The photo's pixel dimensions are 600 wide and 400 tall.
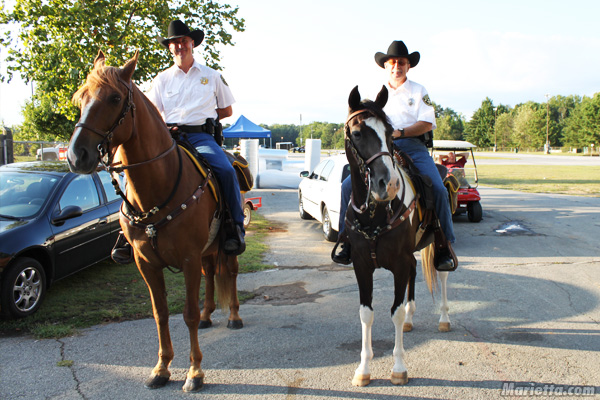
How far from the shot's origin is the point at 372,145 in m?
3.46

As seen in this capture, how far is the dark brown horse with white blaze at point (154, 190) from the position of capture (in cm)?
319

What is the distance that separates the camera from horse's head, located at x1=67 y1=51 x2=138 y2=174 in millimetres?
2928

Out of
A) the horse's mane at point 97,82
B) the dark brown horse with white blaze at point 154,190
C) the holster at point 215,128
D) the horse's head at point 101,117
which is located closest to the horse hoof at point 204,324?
the dark brown horse with white blaze at point 154,190

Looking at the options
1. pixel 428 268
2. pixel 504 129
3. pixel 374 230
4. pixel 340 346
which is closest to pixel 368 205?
pixel 374 230

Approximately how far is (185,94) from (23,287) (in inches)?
117

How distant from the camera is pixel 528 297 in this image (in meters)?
6.20

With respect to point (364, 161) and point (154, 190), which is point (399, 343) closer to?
point (364, 161)

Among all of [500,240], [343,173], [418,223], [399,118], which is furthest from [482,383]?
[500,240]

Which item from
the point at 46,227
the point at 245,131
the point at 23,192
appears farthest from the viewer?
the point at 245,131

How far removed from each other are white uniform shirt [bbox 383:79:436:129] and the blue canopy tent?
16.1 meters

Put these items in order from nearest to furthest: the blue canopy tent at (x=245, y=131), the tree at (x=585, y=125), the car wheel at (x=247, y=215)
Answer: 1. the car wheel at (x=247, y=215)
2. the blue canopy tent at (x=245, y=131)
3. the tree at (x=585, y=125)

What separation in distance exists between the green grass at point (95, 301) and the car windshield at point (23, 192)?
1.20 m

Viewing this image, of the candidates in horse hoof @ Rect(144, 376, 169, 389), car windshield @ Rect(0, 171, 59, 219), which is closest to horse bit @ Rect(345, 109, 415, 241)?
horse hoof @ Rect(144, 376, 169, 389)

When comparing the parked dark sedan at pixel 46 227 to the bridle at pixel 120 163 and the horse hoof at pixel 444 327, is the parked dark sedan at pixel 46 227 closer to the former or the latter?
the bridle at pixel 120 163
